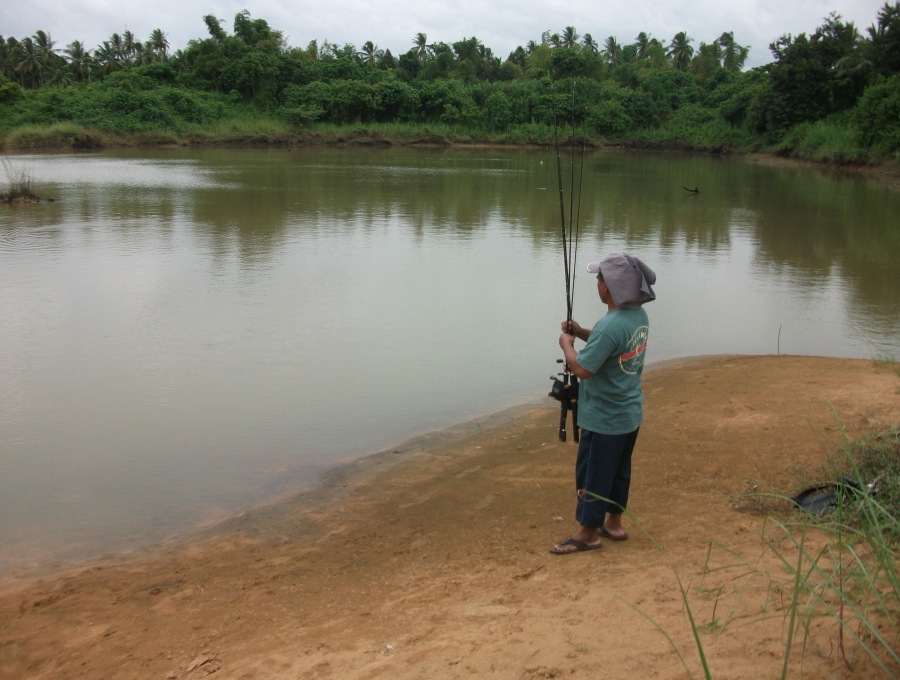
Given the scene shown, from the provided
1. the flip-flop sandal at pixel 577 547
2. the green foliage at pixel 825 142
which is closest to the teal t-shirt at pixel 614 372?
the flip-flop sandal at pixel 577 547

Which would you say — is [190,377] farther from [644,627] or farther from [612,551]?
[644,627]

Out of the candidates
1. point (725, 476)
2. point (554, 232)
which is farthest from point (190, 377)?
point (554, 232)

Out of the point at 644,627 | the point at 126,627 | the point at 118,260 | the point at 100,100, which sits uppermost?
the point at 100,100

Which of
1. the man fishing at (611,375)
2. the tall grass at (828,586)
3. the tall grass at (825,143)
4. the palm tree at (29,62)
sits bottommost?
the tall grass at (828,586)

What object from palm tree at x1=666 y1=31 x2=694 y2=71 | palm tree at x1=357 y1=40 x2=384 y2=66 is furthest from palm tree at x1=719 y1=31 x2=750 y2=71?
palm tree at x1=357 y1=40 x2=384 y2=66

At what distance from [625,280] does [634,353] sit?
0.30 metres

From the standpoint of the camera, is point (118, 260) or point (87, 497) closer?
point (87, 497)

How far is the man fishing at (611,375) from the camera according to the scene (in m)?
3.29

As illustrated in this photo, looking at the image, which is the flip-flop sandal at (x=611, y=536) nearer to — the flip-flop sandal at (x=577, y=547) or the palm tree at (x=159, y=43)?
the flip-flop sandal at (x=577, y=547)

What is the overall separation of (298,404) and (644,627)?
4107 millimetres

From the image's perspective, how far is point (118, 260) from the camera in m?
11.8

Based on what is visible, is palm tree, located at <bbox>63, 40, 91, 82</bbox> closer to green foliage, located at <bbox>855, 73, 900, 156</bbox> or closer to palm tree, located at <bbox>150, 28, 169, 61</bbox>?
palm tree, located at <bbox>150, 28, 169, 61</bbox>

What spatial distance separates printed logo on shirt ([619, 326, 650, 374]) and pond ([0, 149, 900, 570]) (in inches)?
94.9

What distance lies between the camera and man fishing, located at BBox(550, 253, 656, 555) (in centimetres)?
Answer: 329
